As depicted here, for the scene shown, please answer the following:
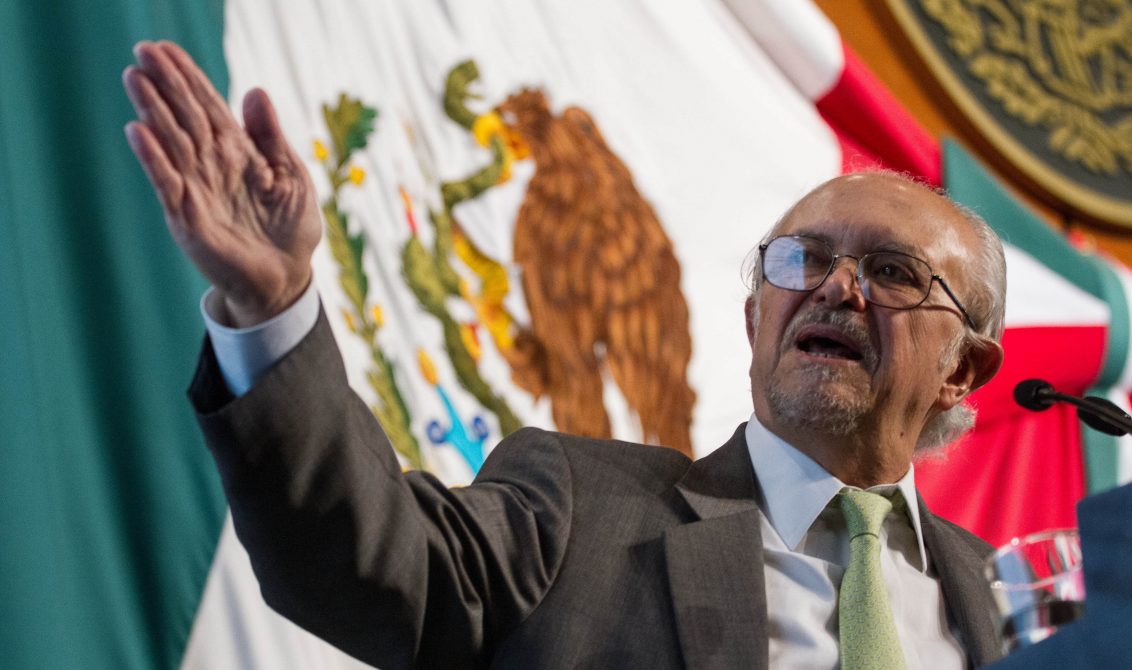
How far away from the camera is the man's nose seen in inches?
65.4

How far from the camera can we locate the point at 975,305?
5.99 feet

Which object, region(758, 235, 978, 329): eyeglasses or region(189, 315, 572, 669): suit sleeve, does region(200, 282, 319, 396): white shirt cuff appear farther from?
region(758, 235, 978, 329): eyeglasses

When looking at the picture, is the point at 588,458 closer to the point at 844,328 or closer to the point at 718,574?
the point at 718,574

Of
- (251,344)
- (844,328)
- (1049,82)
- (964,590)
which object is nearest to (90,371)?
(251,344)

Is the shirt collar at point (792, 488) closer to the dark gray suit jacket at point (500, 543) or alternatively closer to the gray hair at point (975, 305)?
the dark gray suit jacket at point (500, 543)

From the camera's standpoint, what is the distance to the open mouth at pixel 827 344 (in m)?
1.65

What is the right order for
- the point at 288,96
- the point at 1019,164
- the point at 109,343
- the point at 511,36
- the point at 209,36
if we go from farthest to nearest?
the point at 1019,164 < the point at 511,36 < the point at 288,96 < the point at 209,36 < the point at 109,343

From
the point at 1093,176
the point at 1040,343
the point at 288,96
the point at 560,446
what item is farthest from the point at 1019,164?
the point at 560,446

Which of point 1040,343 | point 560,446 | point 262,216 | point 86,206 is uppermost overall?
point 86,206

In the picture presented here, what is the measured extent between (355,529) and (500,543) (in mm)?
241

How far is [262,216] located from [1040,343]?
112 inches

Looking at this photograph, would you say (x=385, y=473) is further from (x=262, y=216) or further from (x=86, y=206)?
(x=86, y=206)

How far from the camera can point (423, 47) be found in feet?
7.99

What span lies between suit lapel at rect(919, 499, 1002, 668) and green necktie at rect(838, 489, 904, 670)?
0.39ft
